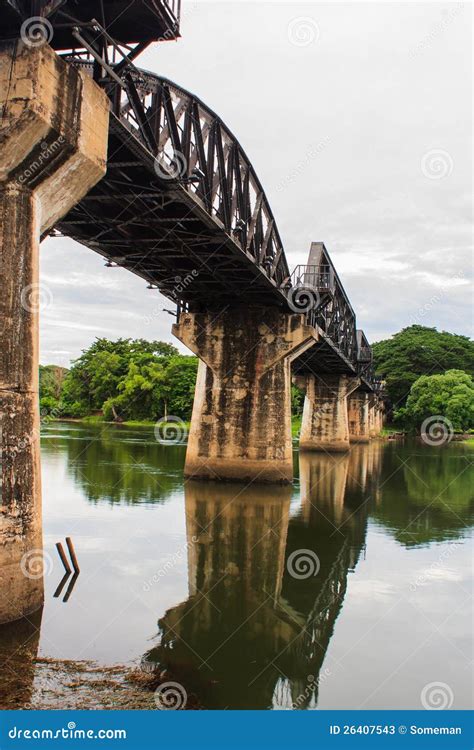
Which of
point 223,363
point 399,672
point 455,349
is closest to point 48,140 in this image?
point 399,672

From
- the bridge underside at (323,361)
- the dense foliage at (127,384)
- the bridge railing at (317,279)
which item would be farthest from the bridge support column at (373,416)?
the bridge railing at (317,279)

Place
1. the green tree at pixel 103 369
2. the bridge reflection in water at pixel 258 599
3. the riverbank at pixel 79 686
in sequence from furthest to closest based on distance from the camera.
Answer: the green tree at pixel 103 369
the bridge reflection in water at pixel 258 599
the riverbank at pixel 79 686

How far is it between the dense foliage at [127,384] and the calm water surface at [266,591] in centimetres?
6163

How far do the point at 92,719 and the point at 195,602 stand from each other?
17.9ft

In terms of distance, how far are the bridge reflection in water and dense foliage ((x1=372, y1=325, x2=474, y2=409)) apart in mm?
→ 87512

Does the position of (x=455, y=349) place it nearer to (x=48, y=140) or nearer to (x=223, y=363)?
(x=223, y=363)

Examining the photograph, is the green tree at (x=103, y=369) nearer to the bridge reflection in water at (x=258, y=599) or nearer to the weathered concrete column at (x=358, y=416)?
the weathered concrete column at (x=358, y=416)

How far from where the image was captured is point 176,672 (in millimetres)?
9109

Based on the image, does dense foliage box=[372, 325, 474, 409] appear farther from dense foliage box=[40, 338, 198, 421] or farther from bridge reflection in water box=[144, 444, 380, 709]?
bridge reflection in water box=[144, 444, 380, 709]

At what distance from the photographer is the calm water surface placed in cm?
958

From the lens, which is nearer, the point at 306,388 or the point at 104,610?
the point at 104,610

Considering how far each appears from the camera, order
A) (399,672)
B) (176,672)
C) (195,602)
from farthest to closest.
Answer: (195,602), (399,672), (176,672)

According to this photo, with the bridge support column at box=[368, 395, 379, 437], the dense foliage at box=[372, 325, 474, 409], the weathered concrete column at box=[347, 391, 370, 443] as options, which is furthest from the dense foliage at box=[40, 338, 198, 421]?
the dense foliage at box=[372, 325, 474, 409]

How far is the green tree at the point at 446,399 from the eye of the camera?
91.4m
